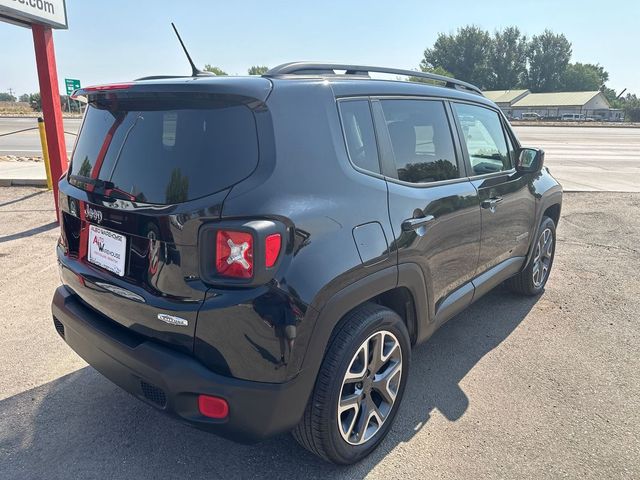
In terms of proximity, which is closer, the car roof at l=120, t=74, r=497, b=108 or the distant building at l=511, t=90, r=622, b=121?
the car roof at l=120, t=74, r=497, b=108

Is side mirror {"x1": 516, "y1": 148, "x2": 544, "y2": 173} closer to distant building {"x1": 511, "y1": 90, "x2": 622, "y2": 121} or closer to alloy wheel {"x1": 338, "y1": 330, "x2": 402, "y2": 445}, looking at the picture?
alloy wheel {"x1": 338, "y1": 330, "x2": 402, "y2": 445}

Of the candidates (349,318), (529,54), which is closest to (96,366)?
(349,318)

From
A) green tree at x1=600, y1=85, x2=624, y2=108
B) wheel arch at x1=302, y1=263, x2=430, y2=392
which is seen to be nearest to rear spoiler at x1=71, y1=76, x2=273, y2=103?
wheel arch at x1=302, y1=263, x2=430, y2=392

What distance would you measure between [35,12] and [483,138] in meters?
6.19

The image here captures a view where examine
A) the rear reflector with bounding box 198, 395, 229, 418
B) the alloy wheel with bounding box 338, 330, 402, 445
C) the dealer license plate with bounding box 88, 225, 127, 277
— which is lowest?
the alloy wheel with bounding box 338, 330, 402, 445

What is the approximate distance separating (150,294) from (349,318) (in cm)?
89

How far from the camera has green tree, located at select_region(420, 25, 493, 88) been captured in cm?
9369

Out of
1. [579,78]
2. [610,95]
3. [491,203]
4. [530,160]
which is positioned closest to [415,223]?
[491,203]

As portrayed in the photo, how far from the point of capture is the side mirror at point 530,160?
3914mm

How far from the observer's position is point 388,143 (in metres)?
2.52

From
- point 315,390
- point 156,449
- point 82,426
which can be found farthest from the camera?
point 82,426

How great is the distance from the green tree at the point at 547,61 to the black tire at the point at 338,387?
110 m

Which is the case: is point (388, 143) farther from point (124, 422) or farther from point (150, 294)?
point (124, 422)

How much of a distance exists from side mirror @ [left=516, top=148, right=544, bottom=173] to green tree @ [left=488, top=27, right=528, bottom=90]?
103 meters
